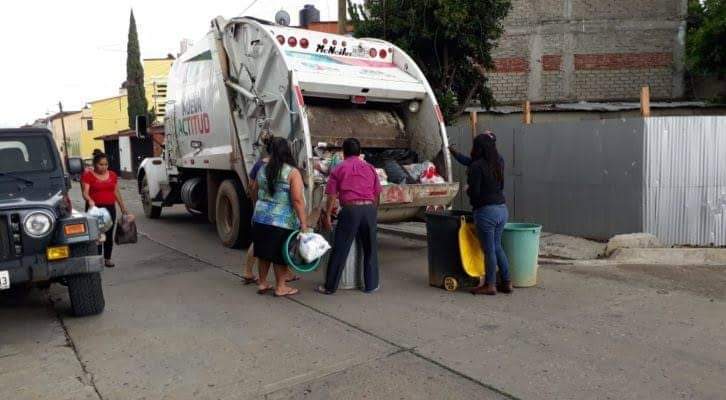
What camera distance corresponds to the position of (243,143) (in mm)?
8359

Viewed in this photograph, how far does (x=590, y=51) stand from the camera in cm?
2055

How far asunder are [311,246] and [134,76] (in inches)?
1465

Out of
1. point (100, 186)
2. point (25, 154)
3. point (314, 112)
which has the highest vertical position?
point (314, 112)


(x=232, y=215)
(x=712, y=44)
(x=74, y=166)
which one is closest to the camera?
(x=74, y=166)

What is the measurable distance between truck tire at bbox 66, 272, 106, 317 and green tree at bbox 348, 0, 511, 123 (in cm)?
795

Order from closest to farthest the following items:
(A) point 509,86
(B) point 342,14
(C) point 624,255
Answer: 1. (C) point 624,255
2. (B) point 342,14
3. (A) point 509,86

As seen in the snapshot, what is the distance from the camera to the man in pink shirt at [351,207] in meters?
6.07

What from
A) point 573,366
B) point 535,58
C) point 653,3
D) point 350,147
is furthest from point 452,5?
point 653,3

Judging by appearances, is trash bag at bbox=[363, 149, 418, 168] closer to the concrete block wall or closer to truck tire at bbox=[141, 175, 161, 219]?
truck tire at bbox=[141, 175, 161, 219]

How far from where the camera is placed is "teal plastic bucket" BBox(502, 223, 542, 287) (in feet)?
20.5

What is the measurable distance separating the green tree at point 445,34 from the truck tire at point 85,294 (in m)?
7.95

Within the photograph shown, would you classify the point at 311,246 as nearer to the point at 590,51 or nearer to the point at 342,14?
the point at 342,14

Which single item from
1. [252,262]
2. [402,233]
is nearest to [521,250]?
[252,262]

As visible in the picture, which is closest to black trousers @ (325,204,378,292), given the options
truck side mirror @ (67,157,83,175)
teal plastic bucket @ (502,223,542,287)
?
teal plastic bucket @ (502,223,542,287)
